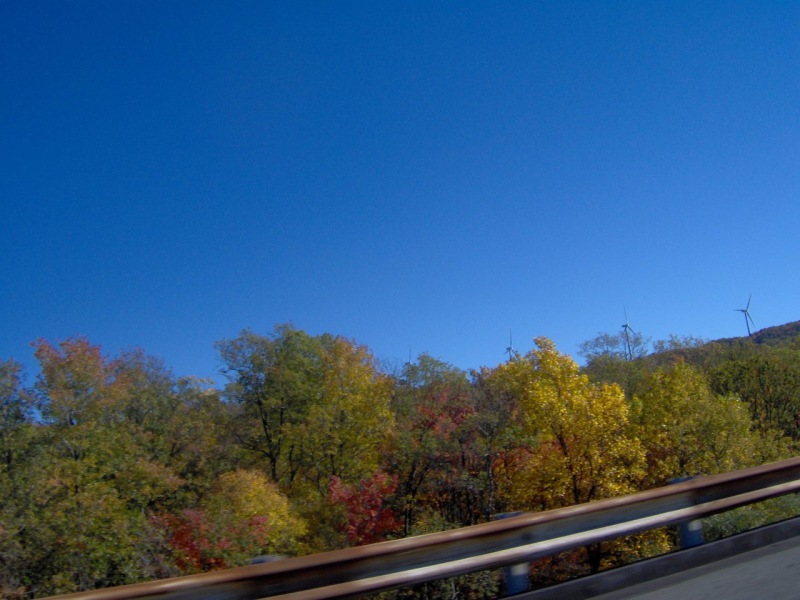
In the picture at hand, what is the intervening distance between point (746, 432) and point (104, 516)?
31057 millimetres

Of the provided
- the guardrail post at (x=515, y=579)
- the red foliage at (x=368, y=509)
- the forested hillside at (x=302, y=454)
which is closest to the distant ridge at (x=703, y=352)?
the forested hillside at (x=302, y=454)

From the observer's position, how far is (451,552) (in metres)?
4.78

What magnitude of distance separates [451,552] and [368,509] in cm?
2772

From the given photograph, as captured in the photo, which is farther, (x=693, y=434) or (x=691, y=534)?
(x=693, y=434)

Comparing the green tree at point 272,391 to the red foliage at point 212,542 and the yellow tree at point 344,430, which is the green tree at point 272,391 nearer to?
the yellow tree at point 344,430

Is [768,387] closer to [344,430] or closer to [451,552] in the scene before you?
[344,430]

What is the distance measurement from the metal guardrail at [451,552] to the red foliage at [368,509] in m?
26.0

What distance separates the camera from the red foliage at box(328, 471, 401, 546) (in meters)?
30.7

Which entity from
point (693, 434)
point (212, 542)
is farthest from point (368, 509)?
point (693, 434)

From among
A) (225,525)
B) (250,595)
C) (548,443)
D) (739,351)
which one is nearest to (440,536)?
(250,595)

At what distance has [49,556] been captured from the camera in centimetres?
2409

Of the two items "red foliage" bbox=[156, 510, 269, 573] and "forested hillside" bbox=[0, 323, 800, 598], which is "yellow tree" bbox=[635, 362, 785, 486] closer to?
"forested hillside" bbox=[0, 323, 800, 598]

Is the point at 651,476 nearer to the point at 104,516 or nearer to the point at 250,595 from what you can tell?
the point at 104,516

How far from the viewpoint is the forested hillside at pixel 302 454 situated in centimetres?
2502
